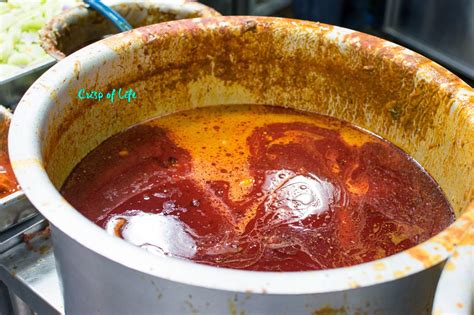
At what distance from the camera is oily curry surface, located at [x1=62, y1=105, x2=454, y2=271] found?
131 cm

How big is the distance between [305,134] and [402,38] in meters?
2.67

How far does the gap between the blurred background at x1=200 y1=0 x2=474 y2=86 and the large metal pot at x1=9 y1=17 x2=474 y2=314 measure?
2.28 meters

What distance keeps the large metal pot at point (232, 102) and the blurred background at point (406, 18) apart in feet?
7.48

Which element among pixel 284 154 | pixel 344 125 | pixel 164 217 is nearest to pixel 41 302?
pixel 164 217

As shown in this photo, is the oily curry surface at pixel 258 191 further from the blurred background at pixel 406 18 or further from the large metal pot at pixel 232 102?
the blurred background at pixel 406 18

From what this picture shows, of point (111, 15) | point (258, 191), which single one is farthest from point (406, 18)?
point (258, 191)

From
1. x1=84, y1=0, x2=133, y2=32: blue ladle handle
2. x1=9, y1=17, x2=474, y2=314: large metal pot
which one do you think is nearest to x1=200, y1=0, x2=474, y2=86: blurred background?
x1=84, y1=0, x2=133, y2=32: blue ladle handle

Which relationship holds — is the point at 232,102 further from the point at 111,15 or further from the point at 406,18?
the point at 406,18

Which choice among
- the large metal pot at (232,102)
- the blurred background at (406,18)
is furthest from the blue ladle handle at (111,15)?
the blurred background at (406,18)

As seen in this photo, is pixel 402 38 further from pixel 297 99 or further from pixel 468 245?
pixel 468 245

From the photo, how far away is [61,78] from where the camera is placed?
133 cm

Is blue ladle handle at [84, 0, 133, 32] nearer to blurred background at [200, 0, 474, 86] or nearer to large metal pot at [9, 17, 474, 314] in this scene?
large metal pot at [9, 17, 474, 314]

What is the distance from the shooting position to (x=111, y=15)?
2012mm

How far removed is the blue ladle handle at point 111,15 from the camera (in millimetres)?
1997
